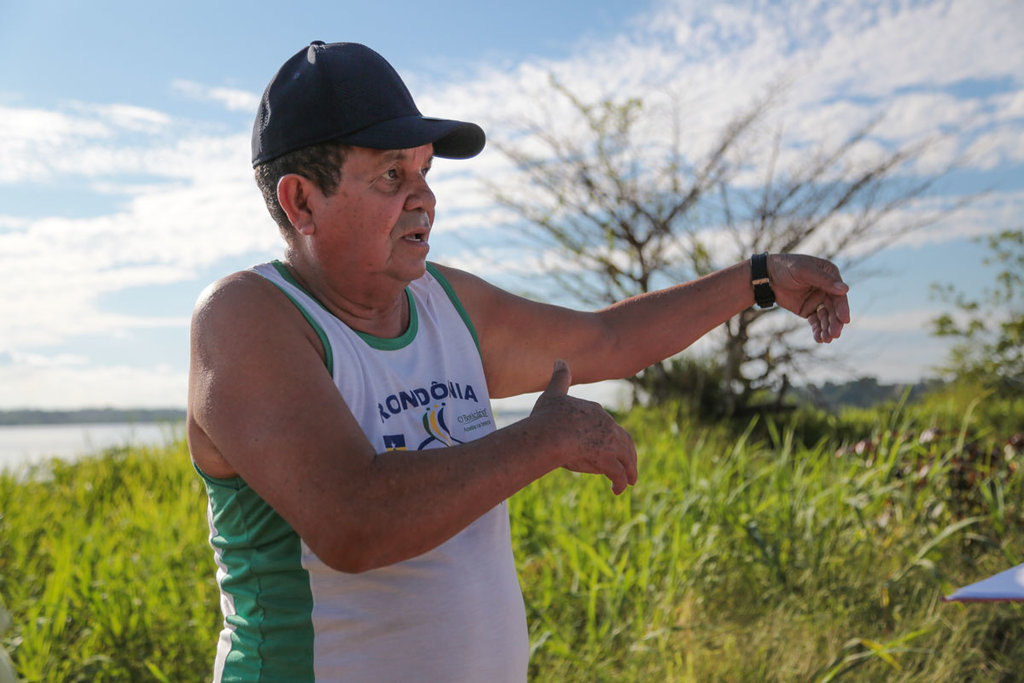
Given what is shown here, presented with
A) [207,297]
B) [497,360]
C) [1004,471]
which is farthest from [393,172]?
[1004,471]

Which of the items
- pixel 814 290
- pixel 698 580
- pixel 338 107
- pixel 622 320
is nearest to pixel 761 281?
pixel 814 290

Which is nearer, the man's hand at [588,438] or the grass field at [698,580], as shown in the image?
the man's hand at [588,438]

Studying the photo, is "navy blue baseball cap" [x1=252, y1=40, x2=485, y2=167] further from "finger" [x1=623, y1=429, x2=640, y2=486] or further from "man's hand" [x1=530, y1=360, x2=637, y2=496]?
"finger" [x1=623, y1=429, x2=640, y2=486]

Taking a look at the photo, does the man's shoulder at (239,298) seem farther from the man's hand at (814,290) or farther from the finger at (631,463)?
the man's hand at (814,290)

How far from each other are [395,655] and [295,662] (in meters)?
0.17

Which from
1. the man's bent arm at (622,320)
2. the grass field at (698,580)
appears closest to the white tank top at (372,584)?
the man's bent arm at (622,320)

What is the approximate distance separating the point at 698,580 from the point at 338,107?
8.98 ft

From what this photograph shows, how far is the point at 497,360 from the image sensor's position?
2.12m

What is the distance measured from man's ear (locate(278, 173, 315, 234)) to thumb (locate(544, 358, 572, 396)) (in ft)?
1.69

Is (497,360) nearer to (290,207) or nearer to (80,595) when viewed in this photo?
(290,207)

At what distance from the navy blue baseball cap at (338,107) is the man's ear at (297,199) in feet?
0.17

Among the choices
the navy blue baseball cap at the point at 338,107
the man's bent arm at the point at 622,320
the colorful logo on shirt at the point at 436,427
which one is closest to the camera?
the navy blue baseball cap at the point at 338,107

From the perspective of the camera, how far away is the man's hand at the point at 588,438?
1.42 metres

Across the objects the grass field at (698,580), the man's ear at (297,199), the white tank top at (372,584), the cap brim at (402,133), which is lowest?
the grass field at (698,580)
